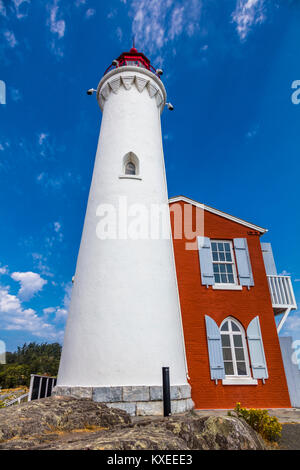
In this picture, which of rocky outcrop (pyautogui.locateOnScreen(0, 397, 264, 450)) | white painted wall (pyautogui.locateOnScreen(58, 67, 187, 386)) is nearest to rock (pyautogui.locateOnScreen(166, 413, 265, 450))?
rocky outcrop (pyautogui.locateOnScreen(0, 397, 264, 450))

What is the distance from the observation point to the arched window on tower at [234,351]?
9.41 metres

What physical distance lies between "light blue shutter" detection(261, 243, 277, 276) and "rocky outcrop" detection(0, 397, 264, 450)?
811cm

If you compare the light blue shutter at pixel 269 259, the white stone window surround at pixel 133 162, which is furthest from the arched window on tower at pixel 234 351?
the white stone window surround at pixel 133 162

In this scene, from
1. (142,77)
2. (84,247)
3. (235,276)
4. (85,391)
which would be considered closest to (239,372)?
(235,276)

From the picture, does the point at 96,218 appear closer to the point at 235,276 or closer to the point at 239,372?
the point at 235,276

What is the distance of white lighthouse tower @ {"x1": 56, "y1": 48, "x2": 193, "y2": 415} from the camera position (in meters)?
6.16

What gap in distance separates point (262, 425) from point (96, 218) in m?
5.91

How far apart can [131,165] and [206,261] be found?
4.33m

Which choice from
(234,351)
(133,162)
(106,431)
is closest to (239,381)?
(234,351)

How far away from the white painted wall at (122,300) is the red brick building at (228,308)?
2.44m

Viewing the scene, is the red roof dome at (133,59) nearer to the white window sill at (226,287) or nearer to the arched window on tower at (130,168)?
the arched window on tower at (130,168)

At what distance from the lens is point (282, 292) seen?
10.9 metres

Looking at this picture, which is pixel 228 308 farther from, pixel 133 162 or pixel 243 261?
pixel 133 162

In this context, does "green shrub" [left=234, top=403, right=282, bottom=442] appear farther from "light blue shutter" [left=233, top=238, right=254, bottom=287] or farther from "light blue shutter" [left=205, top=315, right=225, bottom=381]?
"light blue shutter" [left=233, top=238, right=254, bottom=287]
